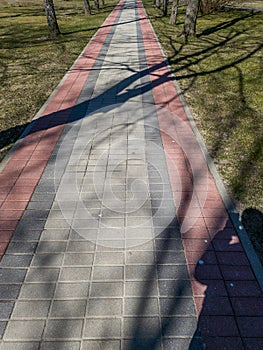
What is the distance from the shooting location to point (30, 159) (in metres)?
5.25

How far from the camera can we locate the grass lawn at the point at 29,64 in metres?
6.89

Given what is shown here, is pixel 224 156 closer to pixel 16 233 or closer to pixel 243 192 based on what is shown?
pixel 243 192

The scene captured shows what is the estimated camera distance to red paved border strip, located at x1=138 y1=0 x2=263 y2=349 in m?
2.78

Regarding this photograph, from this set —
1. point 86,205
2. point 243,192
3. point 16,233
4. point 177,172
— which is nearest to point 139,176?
point 177,172

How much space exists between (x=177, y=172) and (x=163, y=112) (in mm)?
2653

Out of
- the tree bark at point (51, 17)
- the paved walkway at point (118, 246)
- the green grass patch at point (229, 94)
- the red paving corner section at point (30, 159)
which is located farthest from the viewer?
the tree bark at point (51, 17)

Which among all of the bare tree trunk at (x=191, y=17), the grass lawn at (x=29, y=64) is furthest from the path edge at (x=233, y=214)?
the bare tree trunk at (x=191, y=17)

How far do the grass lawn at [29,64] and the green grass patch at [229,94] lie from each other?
13.8 ft

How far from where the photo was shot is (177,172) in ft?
16.2

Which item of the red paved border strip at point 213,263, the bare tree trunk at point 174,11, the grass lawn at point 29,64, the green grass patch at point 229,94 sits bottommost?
the red paved border strip at point 213,263

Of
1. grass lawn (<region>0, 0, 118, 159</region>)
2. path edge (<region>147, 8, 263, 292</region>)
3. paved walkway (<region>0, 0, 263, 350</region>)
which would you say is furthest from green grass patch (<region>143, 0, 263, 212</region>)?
grass lawn (<region>0, 0, 118, 159</region>)

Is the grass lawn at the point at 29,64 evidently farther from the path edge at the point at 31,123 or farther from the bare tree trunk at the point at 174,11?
the bare tree trunk at the point at 174,11

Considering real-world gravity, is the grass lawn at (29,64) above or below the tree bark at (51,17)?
below

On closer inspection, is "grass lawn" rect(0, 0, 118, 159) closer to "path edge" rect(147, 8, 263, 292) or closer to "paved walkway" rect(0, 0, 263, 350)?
"paved walkway" rect(0, 0, 263, 350)
